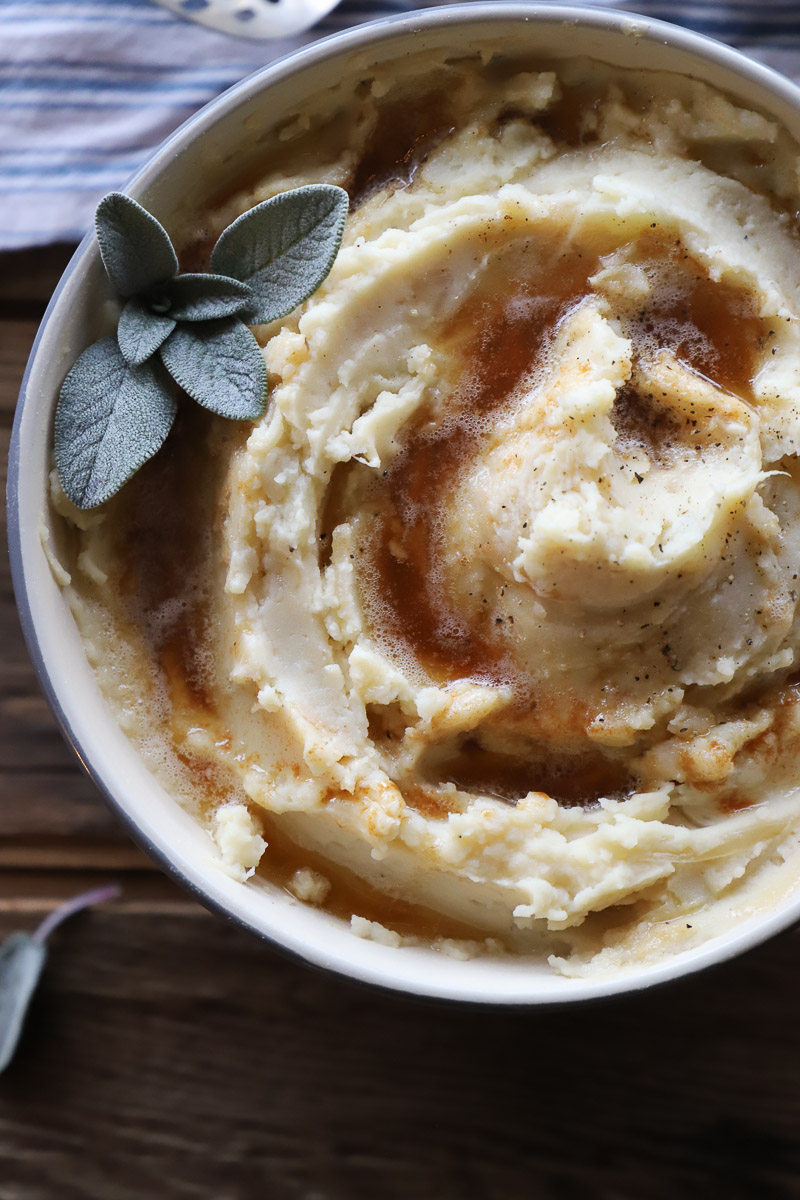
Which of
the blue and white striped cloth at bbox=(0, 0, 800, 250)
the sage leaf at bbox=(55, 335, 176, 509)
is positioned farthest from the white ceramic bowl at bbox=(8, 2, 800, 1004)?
the blue and white striped cloth at bbox=(0, 0, 800, 250)

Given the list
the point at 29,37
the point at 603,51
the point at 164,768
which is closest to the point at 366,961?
the point at 164,768

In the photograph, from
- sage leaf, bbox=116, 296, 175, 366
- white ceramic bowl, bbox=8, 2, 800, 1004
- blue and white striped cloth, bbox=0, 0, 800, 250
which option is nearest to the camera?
white ceramic bowl, bbox=8, 2, 800, 1004

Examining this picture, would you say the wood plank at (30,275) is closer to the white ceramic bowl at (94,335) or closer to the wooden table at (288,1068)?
the wooden table at (288,1068)

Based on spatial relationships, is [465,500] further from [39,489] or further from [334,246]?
[39,489]

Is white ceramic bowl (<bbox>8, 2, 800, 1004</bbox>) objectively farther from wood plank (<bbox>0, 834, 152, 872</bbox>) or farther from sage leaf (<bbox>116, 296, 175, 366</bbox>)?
wood plank (<bbox>0, 834, 152, 872</bbox>)

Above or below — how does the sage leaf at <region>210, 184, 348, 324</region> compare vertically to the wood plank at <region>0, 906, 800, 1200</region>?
above

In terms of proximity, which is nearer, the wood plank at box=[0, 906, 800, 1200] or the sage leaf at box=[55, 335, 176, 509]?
the sage leaf at box=[55, 335, 176, 509]

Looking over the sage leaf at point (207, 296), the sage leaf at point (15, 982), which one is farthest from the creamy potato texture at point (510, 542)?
the sage leaf at point (15, 982)
